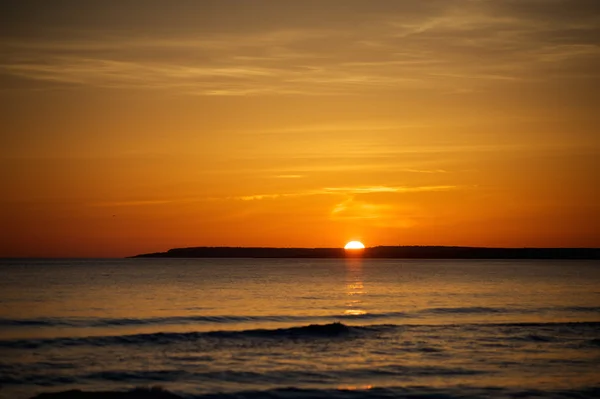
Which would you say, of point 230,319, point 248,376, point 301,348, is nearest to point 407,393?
point 248,376

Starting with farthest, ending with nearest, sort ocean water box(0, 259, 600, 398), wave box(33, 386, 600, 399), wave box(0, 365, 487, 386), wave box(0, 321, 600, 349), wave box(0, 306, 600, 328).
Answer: wave box(0, 306, 600, 328), wave box(0, 321, 600, 349), wave box(0, 365, 487, 386), ocean water box(0, 259, 600, 398), wave box(33, 386, 600, 399)

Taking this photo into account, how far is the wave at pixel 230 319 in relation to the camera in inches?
1763

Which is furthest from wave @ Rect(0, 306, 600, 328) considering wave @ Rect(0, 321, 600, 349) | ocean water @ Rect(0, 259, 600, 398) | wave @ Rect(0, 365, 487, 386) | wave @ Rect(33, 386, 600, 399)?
wave @ Rect(33, 386, 600, 399)

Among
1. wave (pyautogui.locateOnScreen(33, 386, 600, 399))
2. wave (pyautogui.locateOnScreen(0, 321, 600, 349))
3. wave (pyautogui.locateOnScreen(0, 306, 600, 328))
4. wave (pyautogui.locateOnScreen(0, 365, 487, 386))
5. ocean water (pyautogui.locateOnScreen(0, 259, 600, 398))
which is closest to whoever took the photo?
wave (pyautogui.locateOnScreen(33, 386, 600, 399))

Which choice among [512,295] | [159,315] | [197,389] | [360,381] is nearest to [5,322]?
[159,315]

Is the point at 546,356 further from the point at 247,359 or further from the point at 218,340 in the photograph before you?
the point at 218,340

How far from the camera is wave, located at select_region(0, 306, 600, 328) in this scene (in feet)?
147

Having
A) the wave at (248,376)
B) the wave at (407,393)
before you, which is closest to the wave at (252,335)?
the wave at (248,376)

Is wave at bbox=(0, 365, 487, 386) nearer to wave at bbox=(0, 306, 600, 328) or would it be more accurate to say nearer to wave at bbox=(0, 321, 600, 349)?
wave at bbox=(0, 321, 600, 349)

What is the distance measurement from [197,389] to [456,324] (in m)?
24.3

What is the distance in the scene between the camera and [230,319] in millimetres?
48375

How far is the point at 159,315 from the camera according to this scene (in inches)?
1988

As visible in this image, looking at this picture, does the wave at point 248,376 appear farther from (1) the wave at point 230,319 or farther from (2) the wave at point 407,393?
(1) the wave at point 230,319

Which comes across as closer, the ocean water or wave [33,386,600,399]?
wave [33,386,600,399]
